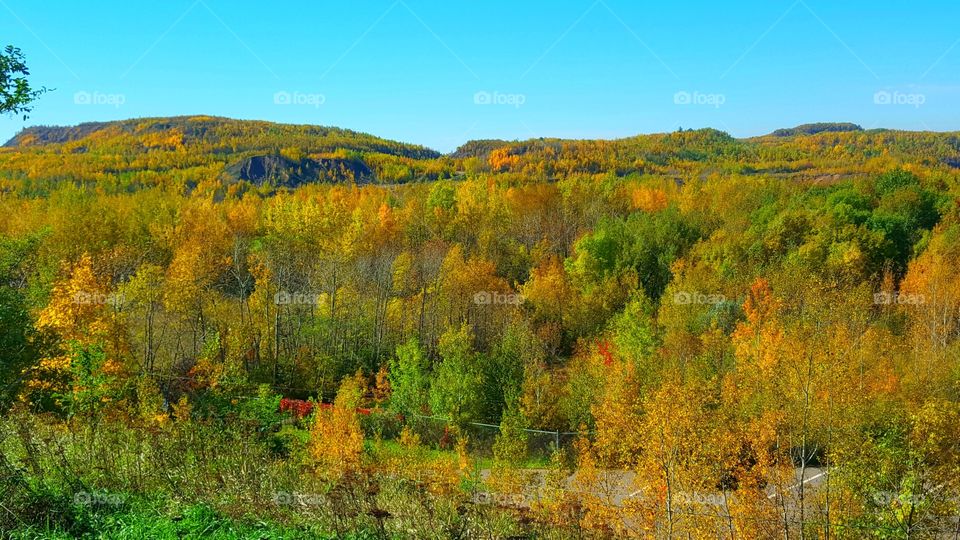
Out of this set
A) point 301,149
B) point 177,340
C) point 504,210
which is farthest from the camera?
point 301,149

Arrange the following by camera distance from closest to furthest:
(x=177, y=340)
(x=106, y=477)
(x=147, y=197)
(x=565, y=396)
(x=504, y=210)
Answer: (x=106, y=477) < (x=565, y=396) < (x=177, y=340) < (x=504, y=210) < (x=147, y=197)

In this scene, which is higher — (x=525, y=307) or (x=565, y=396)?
(x=525, y=307)

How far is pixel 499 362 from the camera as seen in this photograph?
3084 centimetres

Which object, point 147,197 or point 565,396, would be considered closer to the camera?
point 565,396

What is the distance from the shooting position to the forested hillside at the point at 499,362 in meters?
11.6

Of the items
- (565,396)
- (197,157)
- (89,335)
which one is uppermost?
(197,157)

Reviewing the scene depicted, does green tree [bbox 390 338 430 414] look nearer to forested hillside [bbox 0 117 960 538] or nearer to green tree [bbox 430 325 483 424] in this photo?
forested hillside [bbox 0 117 960 538]

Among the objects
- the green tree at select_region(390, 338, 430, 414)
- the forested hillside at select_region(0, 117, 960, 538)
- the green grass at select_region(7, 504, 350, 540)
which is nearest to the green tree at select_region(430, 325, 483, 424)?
the forested hillside at select_region(0, 117, 960, 538)

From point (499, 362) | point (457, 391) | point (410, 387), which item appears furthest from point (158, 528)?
point (499, 362)

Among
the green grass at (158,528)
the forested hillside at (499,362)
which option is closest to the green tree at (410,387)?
the forested hillside at (499,362)

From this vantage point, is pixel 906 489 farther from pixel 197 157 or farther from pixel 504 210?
pixel 197 157

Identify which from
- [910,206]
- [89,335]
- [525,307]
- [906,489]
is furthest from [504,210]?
[906,489]

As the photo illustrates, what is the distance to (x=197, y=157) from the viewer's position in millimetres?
144125

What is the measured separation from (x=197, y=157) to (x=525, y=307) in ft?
400
